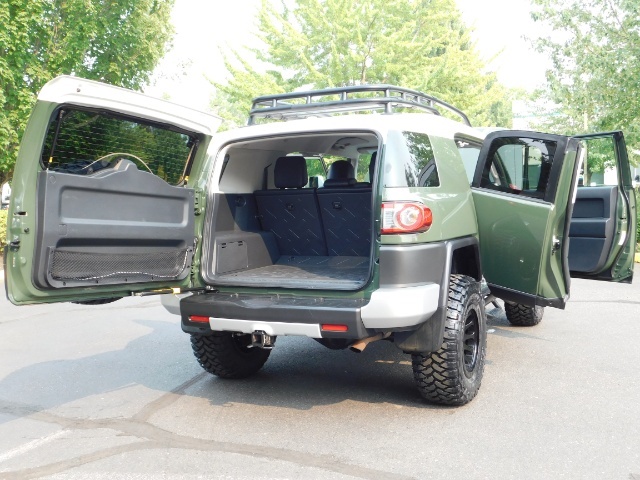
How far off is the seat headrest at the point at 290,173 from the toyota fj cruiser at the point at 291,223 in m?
0.01

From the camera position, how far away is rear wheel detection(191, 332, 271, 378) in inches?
202

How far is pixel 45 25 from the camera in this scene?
13961 mm

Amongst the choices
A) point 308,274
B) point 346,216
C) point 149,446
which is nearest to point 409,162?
point 308,274

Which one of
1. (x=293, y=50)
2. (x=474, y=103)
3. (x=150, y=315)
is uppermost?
(x=293, y=50)

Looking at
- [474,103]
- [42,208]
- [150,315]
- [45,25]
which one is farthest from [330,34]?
[42,208]

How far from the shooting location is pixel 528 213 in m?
5.12

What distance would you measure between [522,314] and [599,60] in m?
11.2

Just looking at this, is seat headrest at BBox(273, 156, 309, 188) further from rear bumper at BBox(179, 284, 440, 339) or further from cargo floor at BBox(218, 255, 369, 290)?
rear bumper at BBox(179, 284, 440, 339)

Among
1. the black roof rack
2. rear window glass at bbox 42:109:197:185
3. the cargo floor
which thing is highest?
the black roof rack

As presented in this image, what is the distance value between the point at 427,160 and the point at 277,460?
7.03 feet

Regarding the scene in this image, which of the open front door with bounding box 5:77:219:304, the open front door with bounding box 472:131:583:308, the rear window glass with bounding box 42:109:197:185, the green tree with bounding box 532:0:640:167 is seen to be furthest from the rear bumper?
the green tree with bounding box 532:0:640:167

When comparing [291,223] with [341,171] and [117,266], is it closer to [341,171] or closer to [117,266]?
[341,171]

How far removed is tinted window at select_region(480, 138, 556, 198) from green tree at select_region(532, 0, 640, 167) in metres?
11.9

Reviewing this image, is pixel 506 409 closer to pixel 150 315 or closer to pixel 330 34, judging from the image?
pixel 150 315
